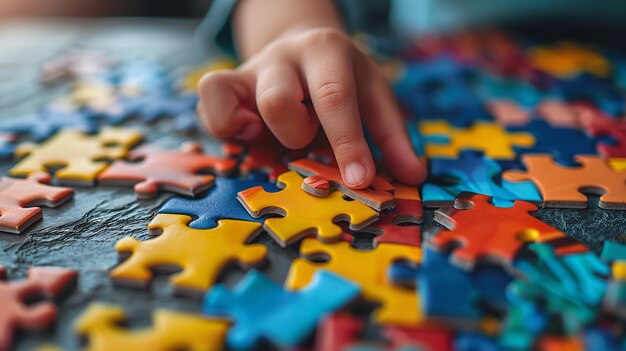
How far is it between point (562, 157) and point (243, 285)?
689 mm

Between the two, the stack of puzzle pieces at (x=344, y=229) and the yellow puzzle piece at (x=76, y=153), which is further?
the yellow puzzle piece at (x=76, y=153)

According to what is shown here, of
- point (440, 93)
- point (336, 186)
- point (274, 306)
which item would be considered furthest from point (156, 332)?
point (440, 93)

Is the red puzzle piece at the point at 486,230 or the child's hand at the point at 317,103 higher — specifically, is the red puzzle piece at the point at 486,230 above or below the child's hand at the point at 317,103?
below

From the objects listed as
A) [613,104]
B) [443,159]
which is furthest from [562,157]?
[613,104]

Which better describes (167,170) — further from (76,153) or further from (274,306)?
(274,306)

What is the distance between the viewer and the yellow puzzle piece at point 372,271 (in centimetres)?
61

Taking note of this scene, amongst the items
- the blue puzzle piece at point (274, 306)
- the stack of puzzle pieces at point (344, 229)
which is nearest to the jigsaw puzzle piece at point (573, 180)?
the stack of puzzle pieces at point (344, 229)

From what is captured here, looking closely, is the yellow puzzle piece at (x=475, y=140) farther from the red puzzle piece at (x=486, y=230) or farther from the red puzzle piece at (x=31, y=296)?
the red puzzle piece at (x=31, y=296)

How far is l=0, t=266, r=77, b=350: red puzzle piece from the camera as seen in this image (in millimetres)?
595

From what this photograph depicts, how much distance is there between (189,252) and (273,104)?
0.33 meters

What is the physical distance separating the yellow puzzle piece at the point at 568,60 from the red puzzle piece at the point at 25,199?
51.9 inches

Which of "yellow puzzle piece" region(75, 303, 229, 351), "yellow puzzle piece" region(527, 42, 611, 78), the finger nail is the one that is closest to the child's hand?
the finger nail

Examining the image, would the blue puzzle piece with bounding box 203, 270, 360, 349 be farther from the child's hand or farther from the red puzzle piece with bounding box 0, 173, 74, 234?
the red puzzle piece with bounding box 0, 173, 74, 234

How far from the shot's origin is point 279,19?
1.27 meters
